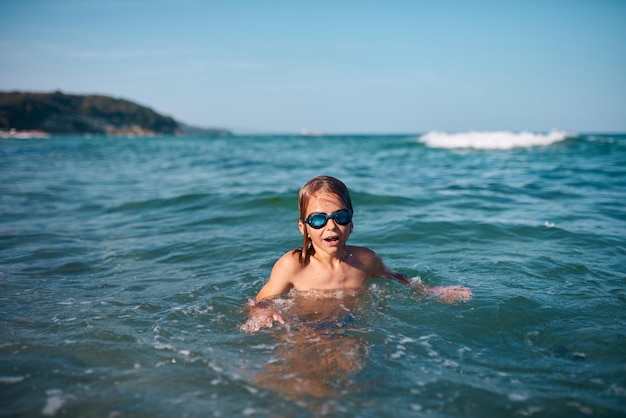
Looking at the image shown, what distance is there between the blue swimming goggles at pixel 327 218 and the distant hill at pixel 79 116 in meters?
93.1

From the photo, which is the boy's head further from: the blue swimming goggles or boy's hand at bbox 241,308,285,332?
boy's hand at bbox 241,308,285,332

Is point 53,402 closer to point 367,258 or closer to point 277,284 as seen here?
point 277,284

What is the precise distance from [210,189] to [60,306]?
734cm

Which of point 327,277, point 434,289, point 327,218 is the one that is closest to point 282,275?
point 327,277

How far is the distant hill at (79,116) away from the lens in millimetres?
84312

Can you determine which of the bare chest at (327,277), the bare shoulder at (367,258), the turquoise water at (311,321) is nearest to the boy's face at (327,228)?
the bare chest at (327,277)

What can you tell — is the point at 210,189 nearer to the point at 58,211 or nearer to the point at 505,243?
the point at 58,211

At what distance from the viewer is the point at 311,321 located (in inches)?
137

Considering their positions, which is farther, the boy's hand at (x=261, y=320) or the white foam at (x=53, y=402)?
the boy's hand at (x=261, y=320)

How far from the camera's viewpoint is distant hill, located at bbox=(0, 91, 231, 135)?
8431cm

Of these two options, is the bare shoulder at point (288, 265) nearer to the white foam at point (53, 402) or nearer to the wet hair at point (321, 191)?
the wet hair at point (321, 191)

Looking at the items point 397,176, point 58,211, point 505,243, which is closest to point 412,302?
point 505,243

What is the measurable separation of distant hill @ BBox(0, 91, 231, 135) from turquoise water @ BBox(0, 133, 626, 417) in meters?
90.3

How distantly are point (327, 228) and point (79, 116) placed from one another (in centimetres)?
11285
